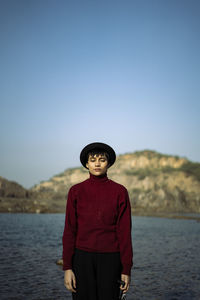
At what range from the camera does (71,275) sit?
3381mm

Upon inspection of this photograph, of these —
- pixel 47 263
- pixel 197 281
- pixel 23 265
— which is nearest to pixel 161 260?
pixel 197 281

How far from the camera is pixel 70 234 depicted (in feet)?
11.4

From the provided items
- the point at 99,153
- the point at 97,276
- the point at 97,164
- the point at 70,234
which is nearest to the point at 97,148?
the point at 99,153

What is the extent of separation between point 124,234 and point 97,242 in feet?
1.03

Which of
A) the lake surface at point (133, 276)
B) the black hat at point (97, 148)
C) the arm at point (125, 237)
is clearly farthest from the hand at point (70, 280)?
the lake surface at point (133, 276)

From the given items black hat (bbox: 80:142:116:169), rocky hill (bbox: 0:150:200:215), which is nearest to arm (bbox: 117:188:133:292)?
black hat (bbox: 80:142:116:169)

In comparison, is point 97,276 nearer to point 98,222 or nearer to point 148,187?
point 98,222

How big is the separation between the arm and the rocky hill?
237ft

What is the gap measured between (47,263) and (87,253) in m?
11.6

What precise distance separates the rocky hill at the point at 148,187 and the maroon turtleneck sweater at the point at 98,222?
2836 inches

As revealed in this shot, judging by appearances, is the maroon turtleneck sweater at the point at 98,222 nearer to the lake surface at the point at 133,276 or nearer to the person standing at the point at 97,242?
the person standing at the point at 97,242

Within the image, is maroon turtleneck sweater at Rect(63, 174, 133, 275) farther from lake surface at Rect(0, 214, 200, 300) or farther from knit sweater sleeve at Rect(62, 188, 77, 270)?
lake surface at Rect(0, 214, 200, 300)

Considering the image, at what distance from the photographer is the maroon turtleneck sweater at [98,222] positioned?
3.38m

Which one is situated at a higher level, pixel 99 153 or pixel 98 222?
pixel 99 153
